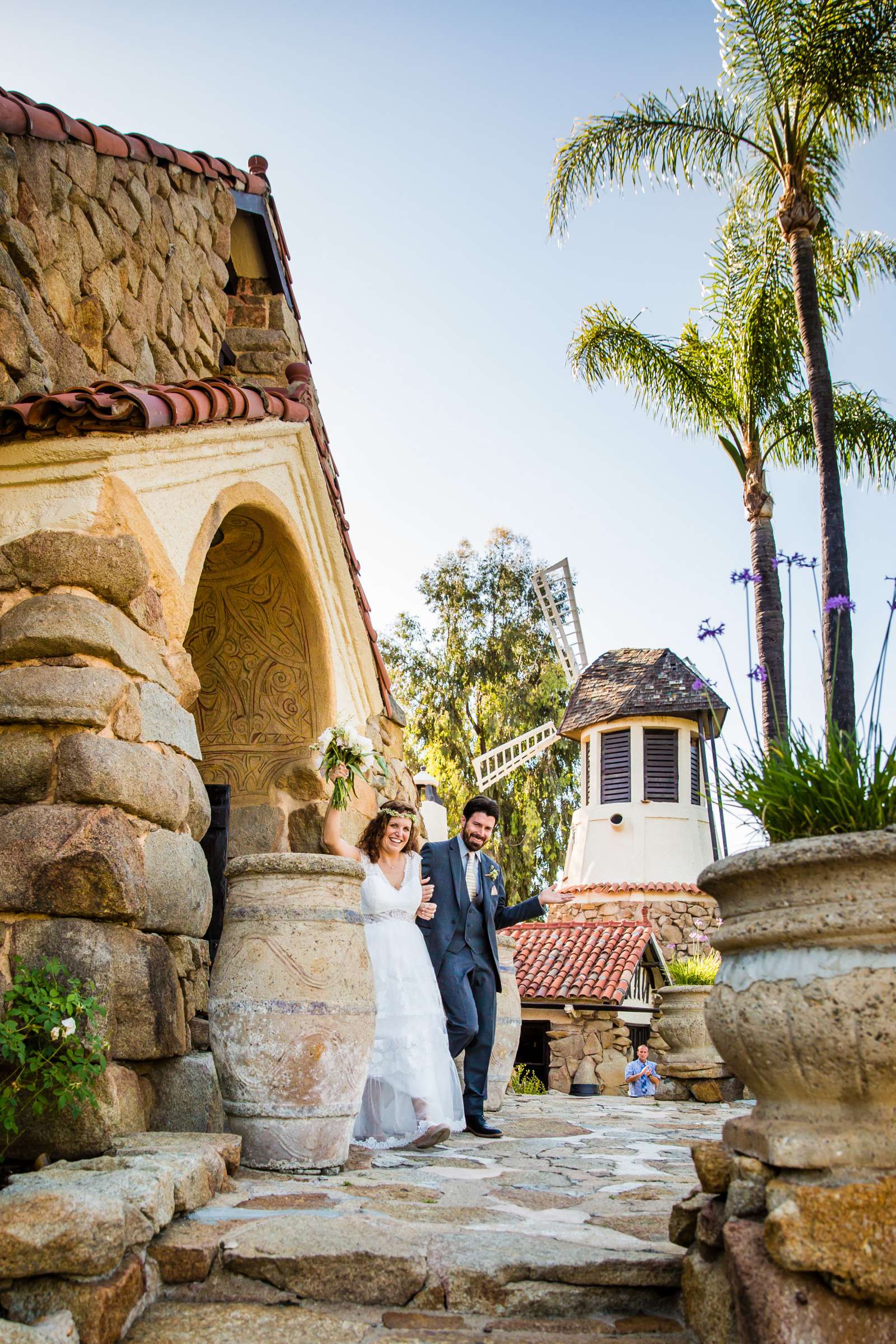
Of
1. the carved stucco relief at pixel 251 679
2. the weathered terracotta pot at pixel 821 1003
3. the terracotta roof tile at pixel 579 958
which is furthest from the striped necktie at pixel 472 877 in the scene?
the terracotta roof tile at pixel 579 958

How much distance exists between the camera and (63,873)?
333cm

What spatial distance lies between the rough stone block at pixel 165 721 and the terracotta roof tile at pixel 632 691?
17.7 metres

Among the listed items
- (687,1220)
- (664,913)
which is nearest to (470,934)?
(687,1220)

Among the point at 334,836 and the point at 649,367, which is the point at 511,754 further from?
the point at 334,836

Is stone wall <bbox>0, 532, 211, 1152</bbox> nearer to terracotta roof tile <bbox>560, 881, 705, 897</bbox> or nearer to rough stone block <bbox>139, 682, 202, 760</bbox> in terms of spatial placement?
rough stone block <bbox>139, 682, 202, 760</bbox>

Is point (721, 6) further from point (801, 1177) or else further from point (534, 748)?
point (534, 748)

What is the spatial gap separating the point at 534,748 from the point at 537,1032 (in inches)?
324

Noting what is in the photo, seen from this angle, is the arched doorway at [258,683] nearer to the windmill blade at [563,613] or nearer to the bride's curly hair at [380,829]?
the bride's curly hair at [380,829]

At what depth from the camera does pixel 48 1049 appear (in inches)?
119

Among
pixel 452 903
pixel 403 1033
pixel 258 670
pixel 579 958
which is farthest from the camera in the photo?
pixel 579 958

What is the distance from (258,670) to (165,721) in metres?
2.24

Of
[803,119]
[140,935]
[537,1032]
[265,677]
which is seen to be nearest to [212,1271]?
[140,935]

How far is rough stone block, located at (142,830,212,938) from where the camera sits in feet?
12.0

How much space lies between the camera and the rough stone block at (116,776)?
11.4 feet
